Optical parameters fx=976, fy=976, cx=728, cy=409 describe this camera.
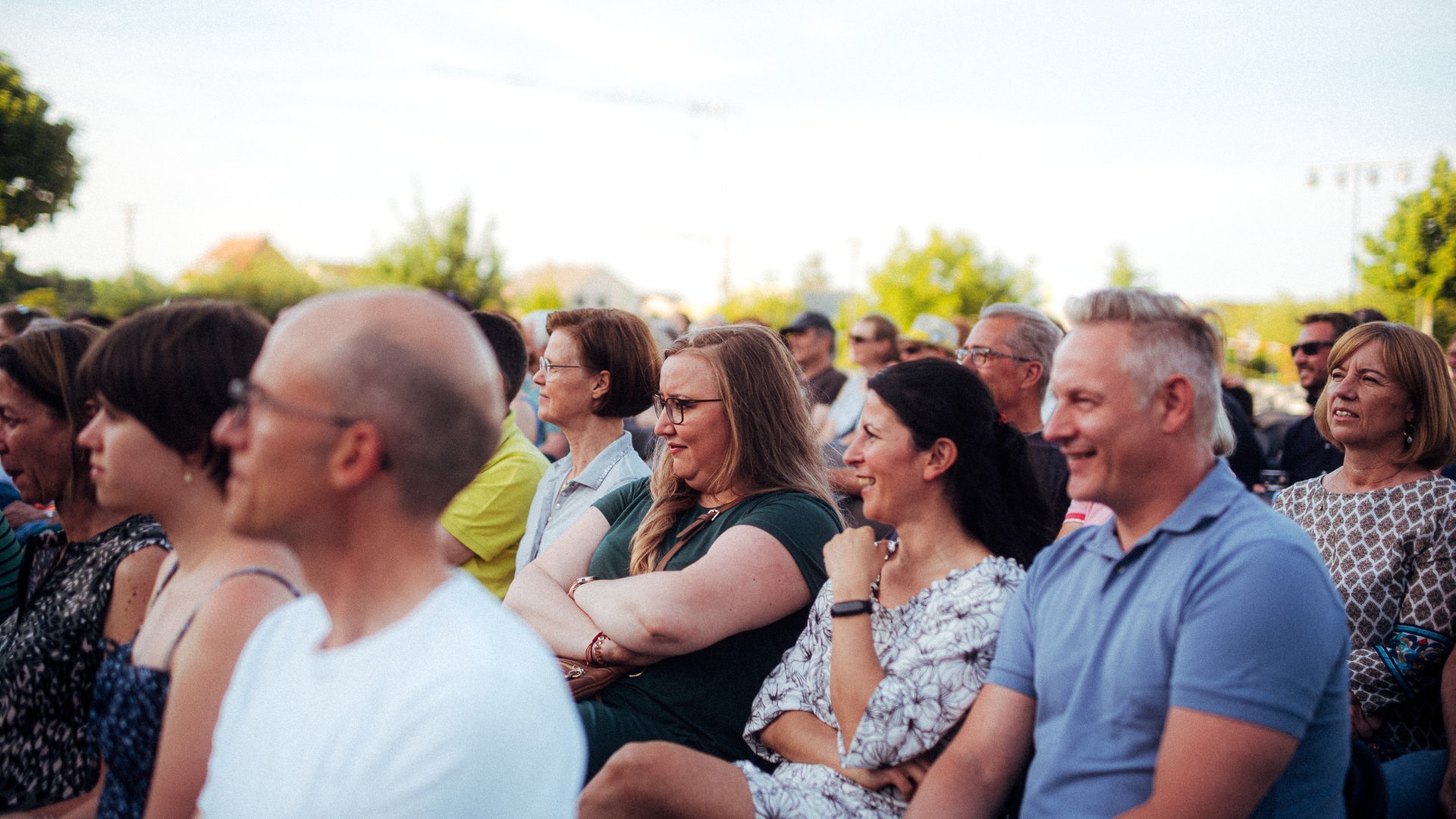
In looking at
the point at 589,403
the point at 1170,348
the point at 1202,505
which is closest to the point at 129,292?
the point at 589,403

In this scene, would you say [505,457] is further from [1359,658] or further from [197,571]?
[1359,658]

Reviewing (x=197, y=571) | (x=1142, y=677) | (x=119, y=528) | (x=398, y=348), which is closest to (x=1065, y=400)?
(x=1142, y=677)

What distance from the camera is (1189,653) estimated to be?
179 centimetres

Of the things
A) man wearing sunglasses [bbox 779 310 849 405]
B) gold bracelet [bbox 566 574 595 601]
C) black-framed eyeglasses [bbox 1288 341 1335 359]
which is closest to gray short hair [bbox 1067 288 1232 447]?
gold bracelet [bbox 566 574 595 601]

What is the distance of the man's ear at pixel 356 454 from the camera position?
4.19ft

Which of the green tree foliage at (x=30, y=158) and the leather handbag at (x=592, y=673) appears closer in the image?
the leather handbag at (x=592, y=673)

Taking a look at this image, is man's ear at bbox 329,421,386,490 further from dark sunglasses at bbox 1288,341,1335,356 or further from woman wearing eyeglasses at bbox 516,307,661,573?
dark sunglasses at bbox 1288,341,1335,356

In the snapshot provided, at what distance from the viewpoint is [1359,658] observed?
294 cm

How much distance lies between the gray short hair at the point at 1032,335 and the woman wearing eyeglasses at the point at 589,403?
5.37 feet

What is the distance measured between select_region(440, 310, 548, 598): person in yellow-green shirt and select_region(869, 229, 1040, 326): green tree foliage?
3572 cm

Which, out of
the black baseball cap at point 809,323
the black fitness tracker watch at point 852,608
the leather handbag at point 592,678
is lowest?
the leather handbag at point 592,678

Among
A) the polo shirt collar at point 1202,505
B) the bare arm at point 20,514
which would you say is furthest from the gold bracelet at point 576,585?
the bare arm at point 20,514

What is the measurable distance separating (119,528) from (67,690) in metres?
0.40

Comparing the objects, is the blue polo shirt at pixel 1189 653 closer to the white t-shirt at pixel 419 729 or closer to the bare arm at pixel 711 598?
the bare arm at pixel 711 598
